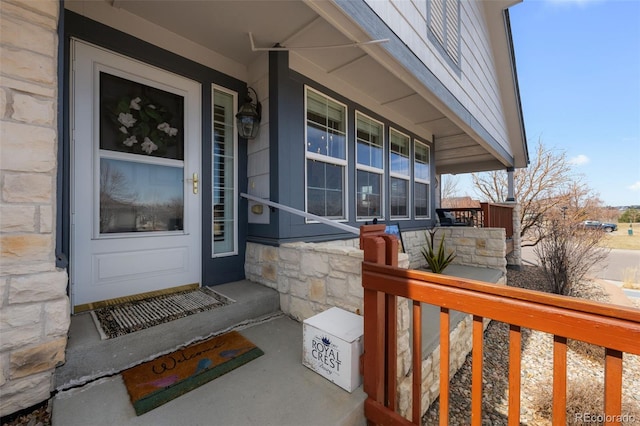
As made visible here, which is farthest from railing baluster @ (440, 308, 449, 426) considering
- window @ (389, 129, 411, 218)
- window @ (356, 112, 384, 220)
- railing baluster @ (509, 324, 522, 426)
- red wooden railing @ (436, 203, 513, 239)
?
red wooden railing @ (436, 203, 513, 239)

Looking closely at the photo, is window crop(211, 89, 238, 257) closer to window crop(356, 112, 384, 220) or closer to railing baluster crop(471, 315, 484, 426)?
window crop(356, 112, 384, 220)

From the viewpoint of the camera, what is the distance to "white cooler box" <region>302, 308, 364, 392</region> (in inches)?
63.1

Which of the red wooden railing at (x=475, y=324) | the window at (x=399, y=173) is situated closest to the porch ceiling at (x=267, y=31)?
the window at (x=399, y=173)

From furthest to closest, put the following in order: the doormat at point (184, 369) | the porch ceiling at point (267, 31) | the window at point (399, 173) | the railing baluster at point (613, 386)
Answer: the window at point (399, 173) < the porch ceiling at point (267, 31) < the doormat at point (184, 369) < the railing baluster at point (613, 386)

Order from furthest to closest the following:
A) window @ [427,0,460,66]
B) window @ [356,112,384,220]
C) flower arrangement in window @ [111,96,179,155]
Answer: window @ [356,112,384,220] < window @ [427,0,460,66] < flower arrangement in window @ [111,96,179,155]

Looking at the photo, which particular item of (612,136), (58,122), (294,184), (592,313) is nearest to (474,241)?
(294,184)

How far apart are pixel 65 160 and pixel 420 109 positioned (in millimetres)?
4637

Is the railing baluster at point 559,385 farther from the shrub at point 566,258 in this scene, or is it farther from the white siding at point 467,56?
the shrub at point 566,258

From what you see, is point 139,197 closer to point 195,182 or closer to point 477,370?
point 195,182

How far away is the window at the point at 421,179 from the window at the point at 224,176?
12.2ft

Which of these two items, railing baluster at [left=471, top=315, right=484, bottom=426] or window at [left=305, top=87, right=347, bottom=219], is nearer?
railing baluster at [left=471, top=315, right=484, bottom=426]

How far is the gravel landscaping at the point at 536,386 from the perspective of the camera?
7.09 feet

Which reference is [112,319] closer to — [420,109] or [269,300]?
[269,300]

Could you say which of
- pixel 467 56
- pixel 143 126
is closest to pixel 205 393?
pixel 143 126
